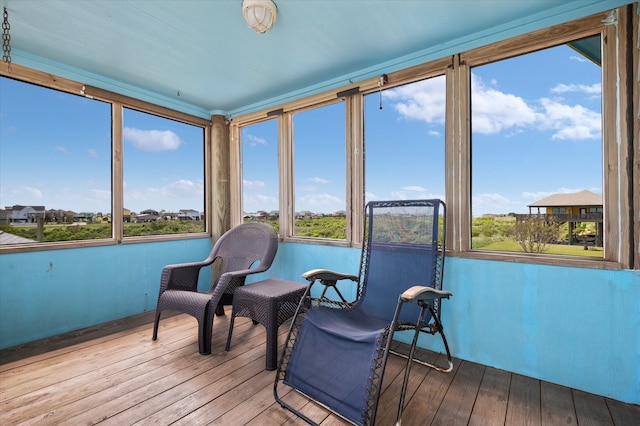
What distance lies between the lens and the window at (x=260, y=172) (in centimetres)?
368

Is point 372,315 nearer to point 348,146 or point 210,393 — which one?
point 210,393

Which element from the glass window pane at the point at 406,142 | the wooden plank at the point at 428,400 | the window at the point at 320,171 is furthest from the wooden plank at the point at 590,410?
the window at the point at 320,171

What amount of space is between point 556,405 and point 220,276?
106 inches

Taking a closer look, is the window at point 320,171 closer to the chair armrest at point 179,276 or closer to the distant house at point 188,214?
the chair armrest at point 179,276

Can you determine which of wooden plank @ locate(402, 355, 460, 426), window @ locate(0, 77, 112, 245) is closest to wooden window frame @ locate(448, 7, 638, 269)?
wooden plank @ locate(402, 355, 460, 426)

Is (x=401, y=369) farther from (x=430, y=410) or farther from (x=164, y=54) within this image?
(x=164, y=54)

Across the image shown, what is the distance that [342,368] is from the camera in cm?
161

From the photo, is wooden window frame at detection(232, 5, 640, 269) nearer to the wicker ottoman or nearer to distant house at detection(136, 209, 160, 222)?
the wicker ottoman

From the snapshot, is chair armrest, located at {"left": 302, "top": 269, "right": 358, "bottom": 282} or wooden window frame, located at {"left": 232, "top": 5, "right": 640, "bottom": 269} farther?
chair armrest, located at {"left": 302, "top": 269, "right": 358, "bottom": 282}

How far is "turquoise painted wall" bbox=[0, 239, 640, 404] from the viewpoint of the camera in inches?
70.7

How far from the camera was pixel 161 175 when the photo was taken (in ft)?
12.1

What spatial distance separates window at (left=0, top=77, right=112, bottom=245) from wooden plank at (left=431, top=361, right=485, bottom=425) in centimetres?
343

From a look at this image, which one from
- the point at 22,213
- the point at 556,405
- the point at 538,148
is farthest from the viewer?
the point at 22,213

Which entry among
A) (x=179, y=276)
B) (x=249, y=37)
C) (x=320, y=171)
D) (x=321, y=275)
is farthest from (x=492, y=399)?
(x=249, y=37)
